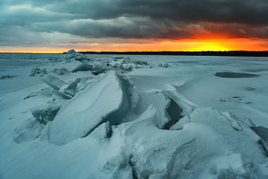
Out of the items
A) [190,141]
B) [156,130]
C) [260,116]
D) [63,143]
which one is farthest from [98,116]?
[260,116]

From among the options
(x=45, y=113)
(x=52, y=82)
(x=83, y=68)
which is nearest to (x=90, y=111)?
(x=45, y=113)

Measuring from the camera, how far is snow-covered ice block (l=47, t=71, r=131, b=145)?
1693 millimetres

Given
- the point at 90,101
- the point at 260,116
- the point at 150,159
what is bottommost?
the point at 260,116

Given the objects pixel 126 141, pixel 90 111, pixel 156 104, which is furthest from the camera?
pixel 156 104

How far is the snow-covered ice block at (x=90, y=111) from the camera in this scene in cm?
169

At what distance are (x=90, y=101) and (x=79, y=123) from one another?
319mm

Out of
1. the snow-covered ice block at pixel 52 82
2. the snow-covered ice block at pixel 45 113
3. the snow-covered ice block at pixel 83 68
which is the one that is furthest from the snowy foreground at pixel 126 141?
the snow-covered ice block at pixel 83 68

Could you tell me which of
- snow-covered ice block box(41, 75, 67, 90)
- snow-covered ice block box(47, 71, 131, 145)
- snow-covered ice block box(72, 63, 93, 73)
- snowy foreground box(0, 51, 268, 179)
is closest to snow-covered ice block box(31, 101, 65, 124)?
snowy foreground box(0, 51, 268, 179)

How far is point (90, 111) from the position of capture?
184 cm

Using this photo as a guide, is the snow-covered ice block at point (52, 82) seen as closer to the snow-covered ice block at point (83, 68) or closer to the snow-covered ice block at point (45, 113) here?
the snow-covered ice block at point (45, 113)

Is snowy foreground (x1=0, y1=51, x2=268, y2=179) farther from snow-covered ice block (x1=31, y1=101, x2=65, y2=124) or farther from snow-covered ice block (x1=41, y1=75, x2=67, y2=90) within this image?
snow-covered ice block (x1=41, y1=75, x2=67, y2=90)

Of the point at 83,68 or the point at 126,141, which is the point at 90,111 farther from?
the point at 83,68

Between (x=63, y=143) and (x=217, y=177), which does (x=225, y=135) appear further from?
(x=63, y=143)

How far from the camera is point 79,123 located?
1771mm
